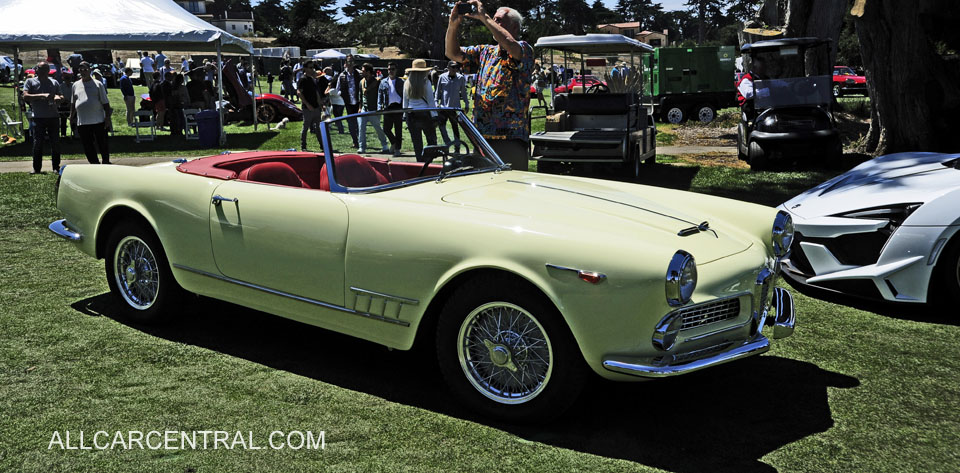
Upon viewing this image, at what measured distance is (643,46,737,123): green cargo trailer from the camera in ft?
82.2

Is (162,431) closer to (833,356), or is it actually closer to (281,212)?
(281,212)

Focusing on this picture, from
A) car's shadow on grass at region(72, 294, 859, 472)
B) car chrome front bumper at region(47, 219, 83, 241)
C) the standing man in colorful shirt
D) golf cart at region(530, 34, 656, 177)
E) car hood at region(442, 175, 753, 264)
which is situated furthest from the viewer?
golf cart at region(530, 34, 656, 177)

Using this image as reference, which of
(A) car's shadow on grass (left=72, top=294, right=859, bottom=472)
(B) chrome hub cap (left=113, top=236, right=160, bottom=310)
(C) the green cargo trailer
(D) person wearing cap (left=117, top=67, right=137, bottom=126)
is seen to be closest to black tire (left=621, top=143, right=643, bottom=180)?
(A) car's shadow on grass (left=72, top=294, right=859, bottom=472)

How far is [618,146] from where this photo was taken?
11656 millimetres

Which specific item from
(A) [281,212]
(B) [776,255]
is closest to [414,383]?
(A) [281,212]

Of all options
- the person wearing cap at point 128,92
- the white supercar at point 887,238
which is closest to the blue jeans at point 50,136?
the person wearing cap at point 128,92

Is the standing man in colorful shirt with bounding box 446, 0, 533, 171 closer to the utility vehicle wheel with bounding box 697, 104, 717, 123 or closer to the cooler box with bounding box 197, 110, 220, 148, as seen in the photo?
the cooler box with bounding box 197, 110, 220, 148

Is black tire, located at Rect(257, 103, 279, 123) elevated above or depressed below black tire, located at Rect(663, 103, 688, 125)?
above

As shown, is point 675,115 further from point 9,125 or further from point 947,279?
point 947,279

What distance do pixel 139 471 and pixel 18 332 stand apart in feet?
7.29

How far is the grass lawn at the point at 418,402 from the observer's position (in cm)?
336

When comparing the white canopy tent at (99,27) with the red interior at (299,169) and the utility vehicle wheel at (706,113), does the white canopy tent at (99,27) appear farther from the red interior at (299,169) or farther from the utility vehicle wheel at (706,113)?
the utility vehicle wheel at (706,113)

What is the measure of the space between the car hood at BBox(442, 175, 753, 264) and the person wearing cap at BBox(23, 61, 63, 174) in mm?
10212

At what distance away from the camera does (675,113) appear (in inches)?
982
